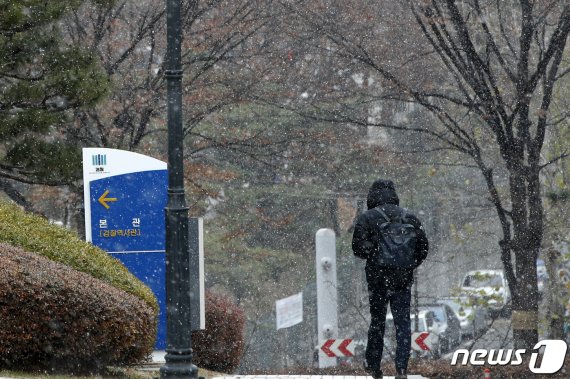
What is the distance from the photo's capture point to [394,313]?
9219 millimetres

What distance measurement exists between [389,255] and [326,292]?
10688mm

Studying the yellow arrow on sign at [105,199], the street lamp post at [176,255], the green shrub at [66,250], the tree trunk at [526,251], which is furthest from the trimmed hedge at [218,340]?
the street lamp post at [176,255]

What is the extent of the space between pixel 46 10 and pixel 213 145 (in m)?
7.06

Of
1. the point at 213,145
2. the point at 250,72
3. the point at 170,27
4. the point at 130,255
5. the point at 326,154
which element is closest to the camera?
the point at 170,27

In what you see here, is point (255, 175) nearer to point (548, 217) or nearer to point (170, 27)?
point (548, 217)

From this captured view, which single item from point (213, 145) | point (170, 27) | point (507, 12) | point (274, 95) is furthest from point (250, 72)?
point (170, 27)

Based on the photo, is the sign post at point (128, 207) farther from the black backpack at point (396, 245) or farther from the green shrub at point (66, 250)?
the black backpack at point (396, 245)

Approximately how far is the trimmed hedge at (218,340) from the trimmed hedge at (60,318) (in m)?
4.11

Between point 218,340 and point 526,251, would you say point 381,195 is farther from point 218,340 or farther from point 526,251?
point 526,251

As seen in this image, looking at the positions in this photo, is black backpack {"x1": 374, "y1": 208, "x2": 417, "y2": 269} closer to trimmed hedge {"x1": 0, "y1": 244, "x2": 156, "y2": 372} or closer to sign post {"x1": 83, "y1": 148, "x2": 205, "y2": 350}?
trimmed hedge {"x1": 0, "y1": 244, "x2": 156, "y2": 372}

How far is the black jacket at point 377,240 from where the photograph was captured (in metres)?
9.13

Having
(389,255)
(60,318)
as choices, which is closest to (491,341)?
(389,255)

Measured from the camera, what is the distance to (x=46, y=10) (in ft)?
41.6

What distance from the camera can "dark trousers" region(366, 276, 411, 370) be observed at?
9.20 m
